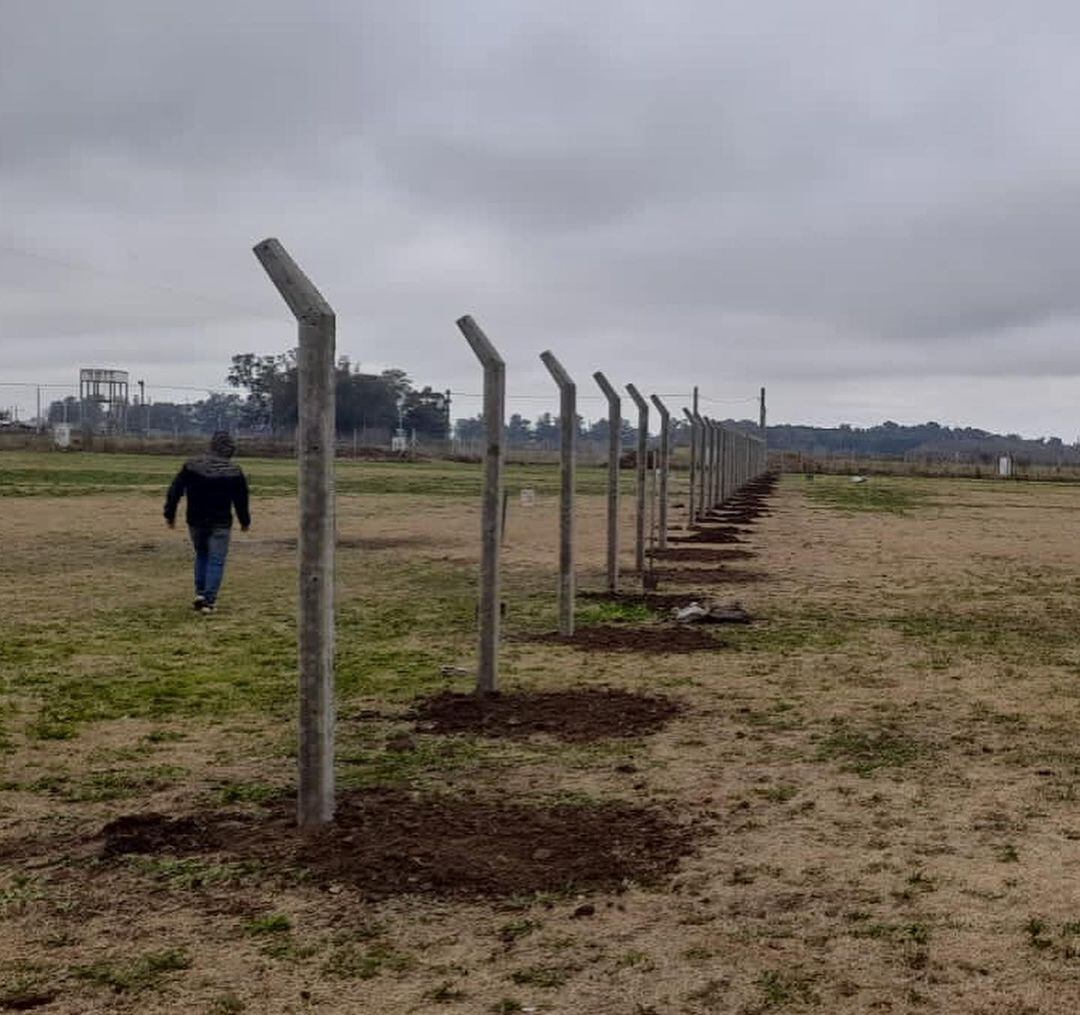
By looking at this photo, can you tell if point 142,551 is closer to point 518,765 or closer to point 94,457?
point 518,765

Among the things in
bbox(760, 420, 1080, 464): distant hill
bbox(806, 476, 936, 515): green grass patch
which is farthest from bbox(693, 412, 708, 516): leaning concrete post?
bbox(760, 420, 1080, 464): distant hill

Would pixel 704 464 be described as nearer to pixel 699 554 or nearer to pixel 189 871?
pixel 699 554

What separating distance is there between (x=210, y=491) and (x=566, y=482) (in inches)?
147

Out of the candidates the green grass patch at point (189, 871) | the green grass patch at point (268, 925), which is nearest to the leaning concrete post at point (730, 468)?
the green grass patch at point (189, 871)

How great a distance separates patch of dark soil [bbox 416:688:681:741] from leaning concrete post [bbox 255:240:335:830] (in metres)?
1.81

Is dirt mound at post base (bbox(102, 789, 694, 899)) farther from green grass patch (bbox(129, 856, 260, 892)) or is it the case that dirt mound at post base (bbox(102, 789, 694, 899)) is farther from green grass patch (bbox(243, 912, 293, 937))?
green grass patch (bbox(243, 912, 293, 937))

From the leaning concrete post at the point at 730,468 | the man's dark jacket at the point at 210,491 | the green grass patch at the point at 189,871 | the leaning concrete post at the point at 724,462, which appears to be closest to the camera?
the green grass patch at the point at 189,871

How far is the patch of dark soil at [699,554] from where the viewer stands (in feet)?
60.1

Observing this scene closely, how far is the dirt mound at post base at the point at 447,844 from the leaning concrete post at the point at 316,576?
0.19 m

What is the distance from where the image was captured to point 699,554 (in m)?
18.9

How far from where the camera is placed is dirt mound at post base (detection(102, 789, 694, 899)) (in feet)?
15.8

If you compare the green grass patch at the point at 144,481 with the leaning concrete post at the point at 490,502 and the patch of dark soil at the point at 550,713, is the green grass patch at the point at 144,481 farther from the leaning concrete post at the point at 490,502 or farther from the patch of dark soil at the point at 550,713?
the patch of dark soil at the point at 550,713

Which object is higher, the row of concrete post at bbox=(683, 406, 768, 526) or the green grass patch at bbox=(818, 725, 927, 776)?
the row of concrete post at bbox=(683, 406, 768, 526)

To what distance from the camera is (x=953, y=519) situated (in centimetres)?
3000
